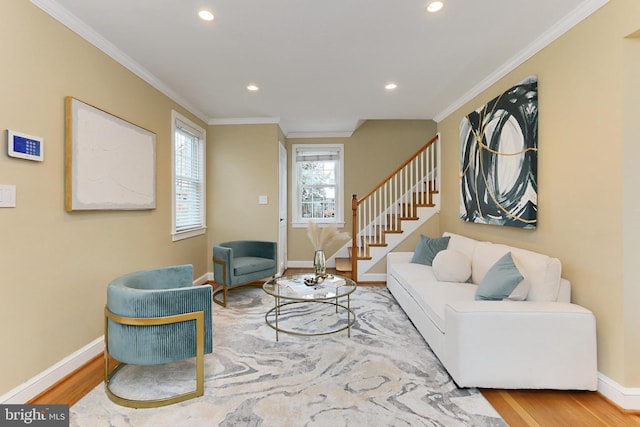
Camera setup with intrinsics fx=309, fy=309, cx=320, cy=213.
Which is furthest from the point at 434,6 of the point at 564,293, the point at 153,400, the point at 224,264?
the point at 224,264

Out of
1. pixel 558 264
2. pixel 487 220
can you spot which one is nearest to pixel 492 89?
pixel 487 220

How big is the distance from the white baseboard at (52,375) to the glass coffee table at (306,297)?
144 centimetres

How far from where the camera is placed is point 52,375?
2.09 m

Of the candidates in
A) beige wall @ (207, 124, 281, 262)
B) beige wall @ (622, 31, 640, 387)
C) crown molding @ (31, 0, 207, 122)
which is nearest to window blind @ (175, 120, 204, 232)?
beige wall @ (207, 124, 281, 262)

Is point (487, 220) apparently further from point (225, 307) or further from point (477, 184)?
point (225, 307)

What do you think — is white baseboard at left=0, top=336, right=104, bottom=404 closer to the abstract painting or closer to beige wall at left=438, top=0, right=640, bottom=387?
beige wall at left=438, top=0, right=640, bottom=387

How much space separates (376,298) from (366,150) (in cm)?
306

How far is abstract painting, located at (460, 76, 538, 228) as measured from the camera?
2643 mm

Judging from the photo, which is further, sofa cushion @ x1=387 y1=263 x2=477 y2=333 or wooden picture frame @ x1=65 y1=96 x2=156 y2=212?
sofa cushion @ x1=387 y1=263 x2=477 y2=333

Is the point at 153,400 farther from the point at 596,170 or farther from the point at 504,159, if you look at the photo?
the point at 504,159

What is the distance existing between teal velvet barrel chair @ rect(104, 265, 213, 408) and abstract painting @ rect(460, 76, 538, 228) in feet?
8.91

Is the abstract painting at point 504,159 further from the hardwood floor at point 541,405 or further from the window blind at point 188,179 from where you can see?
the window blind at point 188,179

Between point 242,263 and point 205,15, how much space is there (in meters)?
2.73

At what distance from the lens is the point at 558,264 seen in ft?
7.29
